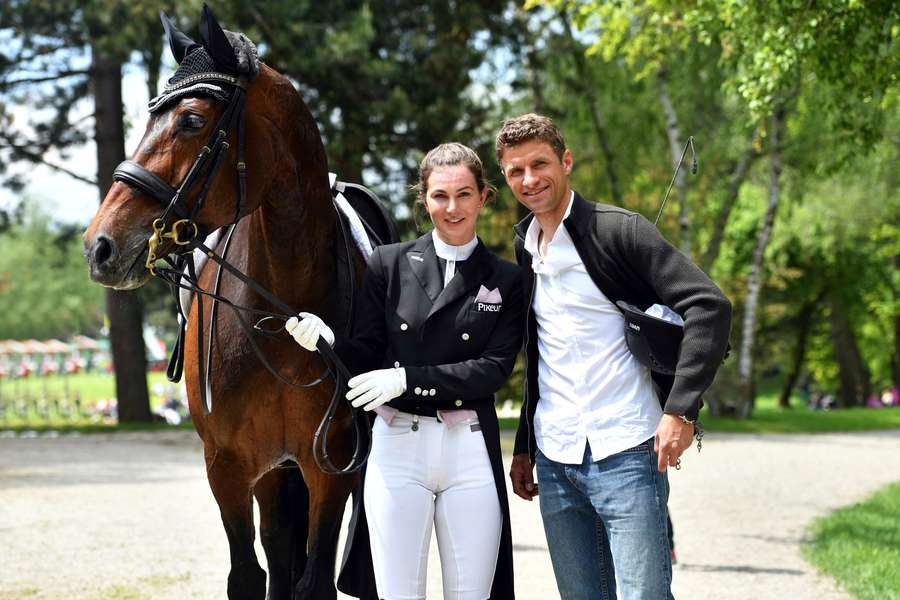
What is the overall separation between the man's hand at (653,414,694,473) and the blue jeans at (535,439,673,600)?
0.33 feet

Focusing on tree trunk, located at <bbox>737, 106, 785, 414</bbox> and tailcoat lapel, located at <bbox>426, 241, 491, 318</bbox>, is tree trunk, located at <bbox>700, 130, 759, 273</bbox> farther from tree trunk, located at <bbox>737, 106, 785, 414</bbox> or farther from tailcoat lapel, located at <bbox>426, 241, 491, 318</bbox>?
tailcoat lapel, located at <bbox>426, 241, 491, 318</bbox>

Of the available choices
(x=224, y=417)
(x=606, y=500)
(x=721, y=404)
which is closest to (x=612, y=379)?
(x=606, y=500)

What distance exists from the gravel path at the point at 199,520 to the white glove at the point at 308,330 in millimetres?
3320

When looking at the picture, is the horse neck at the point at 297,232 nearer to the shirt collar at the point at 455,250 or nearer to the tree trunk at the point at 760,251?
the shirt collar at the point at 455,250

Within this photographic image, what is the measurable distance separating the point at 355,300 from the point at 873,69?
4.94 metres

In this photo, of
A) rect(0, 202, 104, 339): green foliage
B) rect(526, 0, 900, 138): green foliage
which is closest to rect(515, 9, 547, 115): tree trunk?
rect(526, 0, 900, 138): green foliage

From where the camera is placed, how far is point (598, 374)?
3205mm

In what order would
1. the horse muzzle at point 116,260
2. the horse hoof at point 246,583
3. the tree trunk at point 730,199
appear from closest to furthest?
the horse muzzle at point 116,260
the horse hoof at point 246,583
the tree trunk at point 730,199

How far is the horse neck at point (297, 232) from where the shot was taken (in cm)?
374

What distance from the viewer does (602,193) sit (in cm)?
2264

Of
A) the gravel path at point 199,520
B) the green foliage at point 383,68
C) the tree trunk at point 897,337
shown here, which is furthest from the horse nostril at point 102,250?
the tree trunk at point 897,337

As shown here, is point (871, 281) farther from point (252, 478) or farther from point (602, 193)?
point (252, 478)

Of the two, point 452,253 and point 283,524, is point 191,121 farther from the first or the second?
point 283,524

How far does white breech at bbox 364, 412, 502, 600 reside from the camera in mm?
3332
